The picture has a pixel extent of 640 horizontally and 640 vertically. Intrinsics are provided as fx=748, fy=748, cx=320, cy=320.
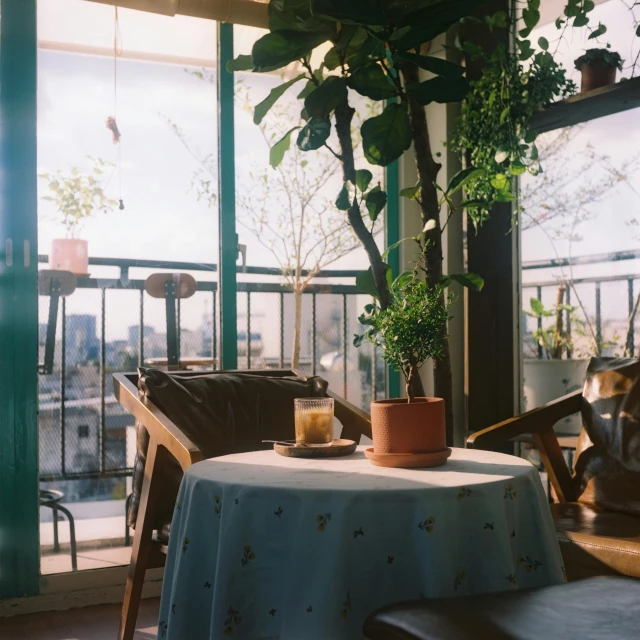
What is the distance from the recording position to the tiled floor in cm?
263

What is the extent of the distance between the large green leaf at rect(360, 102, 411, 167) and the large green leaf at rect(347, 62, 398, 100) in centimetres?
7

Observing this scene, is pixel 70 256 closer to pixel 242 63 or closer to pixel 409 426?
pixel 242 63

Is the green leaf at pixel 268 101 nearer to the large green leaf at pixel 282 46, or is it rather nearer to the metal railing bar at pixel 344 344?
the large green leaf at pixel 282 46

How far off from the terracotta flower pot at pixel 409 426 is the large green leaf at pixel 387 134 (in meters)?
1.34

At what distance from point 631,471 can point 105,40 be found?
2681 millimetres

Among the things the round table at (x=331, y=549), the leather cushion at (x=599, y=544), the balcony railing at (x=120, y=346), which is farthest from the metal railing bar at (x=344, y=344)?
the round table at (x=331, y=549)

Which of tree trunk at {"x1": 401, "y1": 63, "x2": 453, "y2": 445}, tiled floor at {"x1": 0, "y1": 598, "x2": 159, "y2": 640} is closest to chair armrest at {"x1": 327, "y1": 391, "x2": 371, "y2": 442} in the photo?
tree trunk at {"x1": 401, "y1": 63, "x2": 453, "y2": 445}

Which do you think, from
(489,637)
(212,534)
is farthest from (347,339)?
(489,637)

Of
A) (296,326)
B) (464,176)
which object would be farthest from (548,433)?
(296,326)

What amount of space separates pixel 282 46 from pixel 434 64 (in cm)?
54

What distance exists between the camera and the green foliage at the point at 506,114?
314 centimetres

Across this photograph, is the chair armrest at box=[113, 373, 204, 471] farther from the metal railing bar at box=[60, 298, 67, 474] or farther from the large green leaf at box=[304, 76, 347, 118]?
the large green leaf at box=[304, 76, 347, 118]

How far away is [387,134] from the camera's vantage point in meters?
2.76

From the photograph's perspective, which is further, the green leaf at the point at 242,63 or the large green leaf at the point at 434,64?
the green leaf at the point at 242,63
